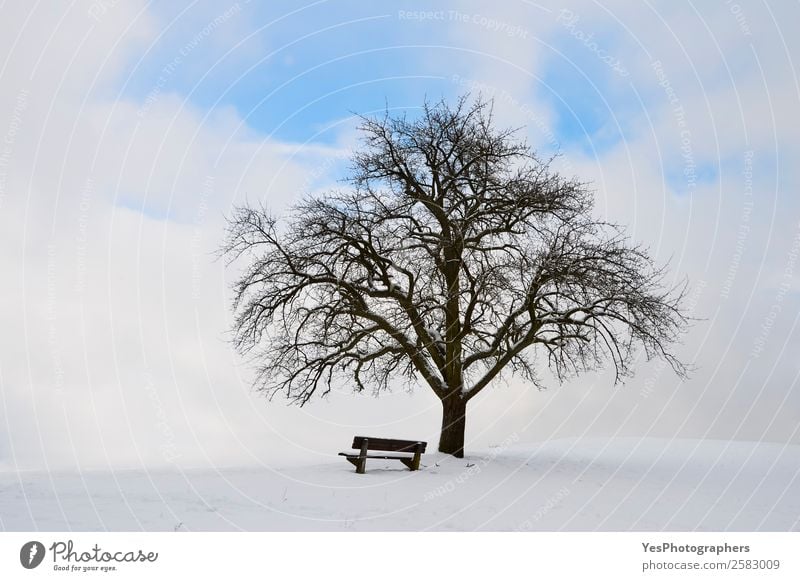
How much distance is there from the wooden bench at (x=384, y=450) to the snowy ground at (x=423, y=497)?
1.07ft

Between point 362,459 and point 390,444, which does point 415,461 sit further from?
point 362,459

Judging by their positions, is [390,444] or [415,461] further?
[415,461]

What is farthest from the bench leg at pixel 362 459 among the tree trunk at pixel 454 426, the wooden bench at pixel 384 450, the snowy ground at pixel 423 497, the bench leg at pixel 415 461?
the tree trunk at pixel 454 426

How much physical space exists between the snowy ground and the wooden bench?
33 cm

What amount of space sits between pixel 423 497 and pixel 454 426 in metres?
5.03

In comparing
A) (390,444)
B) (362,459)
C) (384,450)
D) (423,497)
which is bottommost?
(423,497)

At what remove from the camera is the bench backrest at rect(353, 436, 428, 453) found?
14.0 m

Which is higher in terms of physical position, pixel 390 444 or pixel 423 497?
pixel 390 444

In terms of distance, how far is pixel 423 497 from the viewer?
1184 cm

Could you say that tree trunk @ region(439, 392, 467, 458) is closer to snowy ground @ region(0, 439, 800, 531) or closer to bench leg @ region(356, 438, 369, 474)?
snowy ground @ region(0, 439, 800, 531)

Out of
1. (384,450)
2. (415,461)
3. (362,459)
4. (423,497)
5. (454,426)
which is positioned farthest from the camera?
(454,426)

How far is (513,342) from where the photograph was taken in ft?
55.2

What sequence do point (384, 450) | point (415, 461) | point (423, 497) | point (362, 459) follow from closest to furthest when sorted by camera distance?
point (423, 497) < point (362, 459) < point (384, 450) < point (415, 461)

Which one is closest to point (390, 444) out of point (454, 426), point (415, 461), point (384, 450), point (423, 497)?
point (384, 450)
